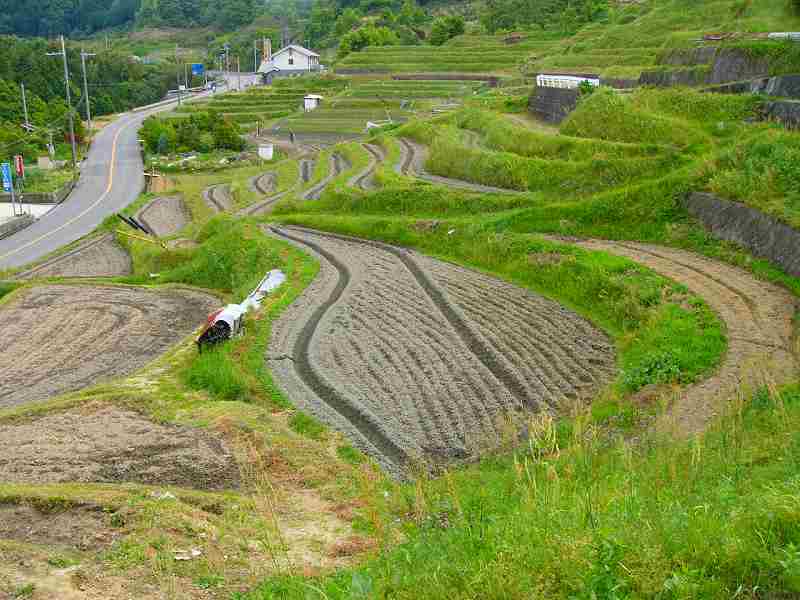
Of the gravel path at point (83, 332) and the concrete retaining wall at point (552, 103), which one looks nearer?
the gravel path at point (83, 332)

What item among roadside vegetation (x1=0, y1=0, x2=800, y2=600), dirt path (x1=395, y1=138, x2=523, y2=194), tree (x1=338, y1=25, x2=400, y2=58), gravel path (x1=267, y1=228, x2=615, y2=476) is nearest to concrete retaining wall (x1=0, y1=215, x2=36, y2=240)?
roadside vegetation (x1=0, y1=0, x2=800, y2=600)

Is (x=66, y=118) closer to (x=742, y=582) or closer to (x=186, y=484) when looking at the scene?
(x=186, y=484)

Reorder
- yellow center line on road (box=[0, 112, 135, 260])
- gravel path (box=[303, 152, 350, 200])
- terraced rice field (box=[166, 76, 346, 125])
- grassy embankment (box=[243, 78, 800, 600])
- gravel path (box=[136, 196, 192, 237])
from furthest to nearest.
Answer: terraced rice field (box=[166, 76, 346, 125]) < gravel path (box=[136, 196, 192, 237]) < yellow center line on road (box=[0, 112, 135, 260]) < gravel path (box=[303, 152, 350, 200]) < grassy embankment (box=[243, 78, 800, 600])

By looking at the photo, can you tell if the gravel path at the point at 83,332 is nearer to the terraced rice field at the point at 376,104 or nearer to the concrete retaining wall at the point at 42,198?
the concrete retaining wall at the point at 42,198

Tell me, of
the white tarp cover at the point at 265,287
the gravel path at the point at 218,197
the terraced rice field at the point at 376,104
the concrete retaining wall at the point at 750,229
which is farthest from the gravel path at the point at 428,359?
the terraced rice field at the point at 376,104

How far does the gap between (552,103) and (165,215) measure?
20527 mm

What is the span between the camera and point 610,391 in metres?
12.7

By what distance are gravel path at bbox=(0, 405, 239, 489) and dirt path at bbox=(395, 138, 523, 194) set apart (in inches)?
709

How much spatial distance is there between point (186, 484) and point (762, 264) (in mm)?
13070

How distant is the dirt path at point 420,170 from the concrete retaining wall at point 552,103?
20.6ft

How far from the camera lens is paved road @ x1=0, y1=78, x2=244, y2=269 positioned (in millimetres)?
38156

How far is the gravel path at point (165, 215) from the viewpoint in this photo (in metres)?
38.4

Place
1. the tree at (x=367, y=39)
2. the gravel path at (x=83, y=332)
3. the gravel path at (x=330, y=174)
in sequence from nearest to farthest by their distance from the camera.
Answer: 1. the gravel path at (x=83, y=332)
2. the gravel path at (x=330, y=174)
3. the tree at (x=367, y=39)

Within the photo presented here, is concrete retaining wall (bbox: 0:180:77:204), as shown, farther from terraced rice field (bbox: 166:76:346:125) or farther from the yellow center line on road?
terraced rice field (bbox: 166:76:346:125)
